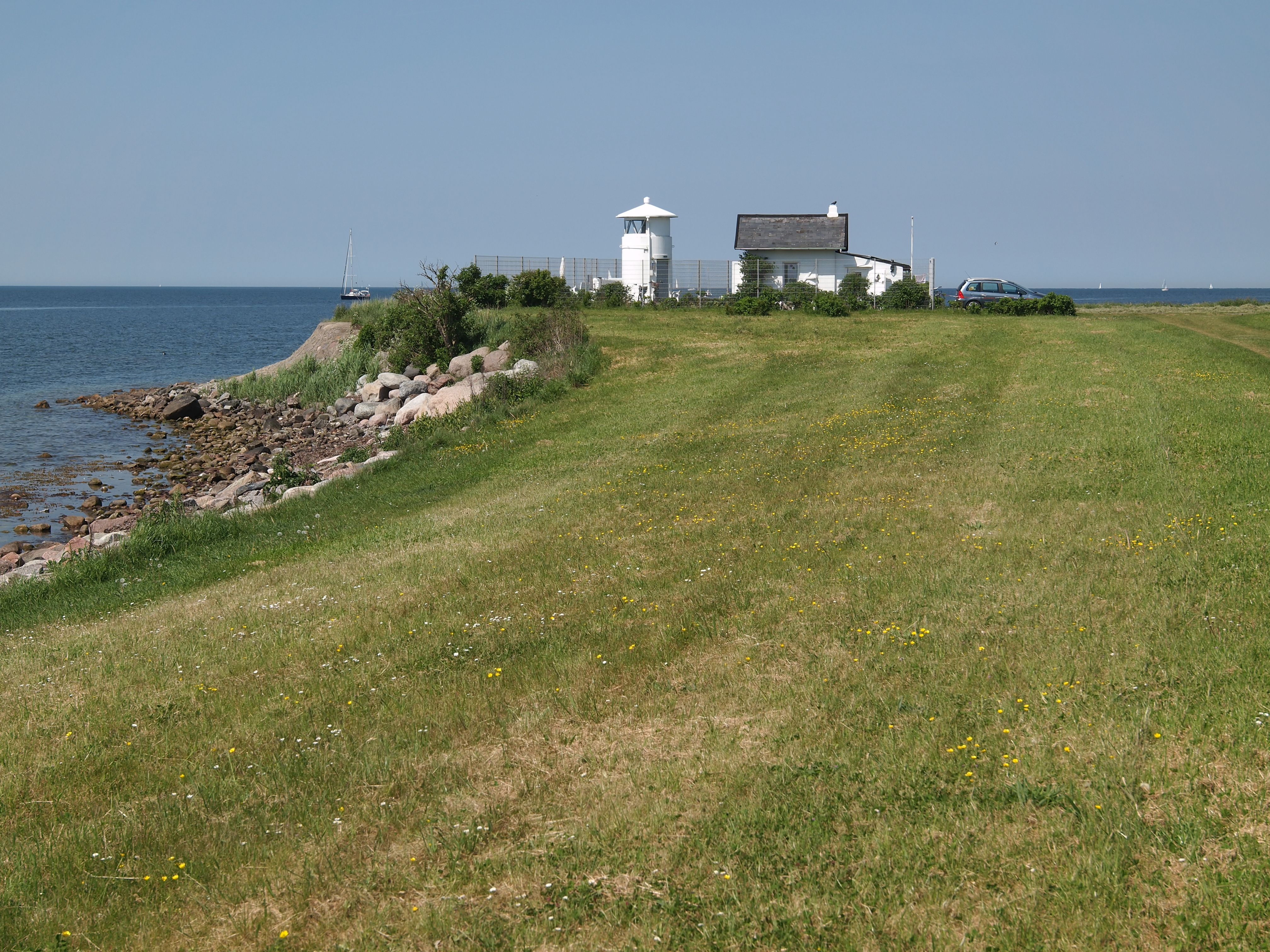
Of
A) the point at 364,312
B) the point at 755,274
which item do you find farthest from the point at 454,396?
the point at 755,274

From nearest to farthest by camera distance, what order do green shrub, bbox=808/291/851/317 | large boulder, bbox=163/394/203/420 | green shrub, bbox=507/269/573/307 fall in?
1. large boulder, bbox=163/394/203/420
2. green shrub, bbox=808/291/851/317
3. green shrub, bbox=507/269/573/307

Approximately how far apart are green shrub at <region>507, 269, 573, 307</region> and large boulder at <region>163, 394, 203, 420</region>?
40.8 feet

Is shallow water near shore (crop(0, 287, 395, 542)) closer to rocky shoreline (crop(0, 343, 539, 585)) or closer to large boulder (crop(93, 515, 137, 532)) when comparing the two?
rocky shoreline (crop(0, 343, 539, 585))

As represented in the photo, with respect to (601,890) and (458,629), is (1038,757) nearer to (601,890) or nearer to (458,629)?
(601,890)

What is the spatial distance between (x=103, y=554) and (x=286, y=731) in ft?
27.4

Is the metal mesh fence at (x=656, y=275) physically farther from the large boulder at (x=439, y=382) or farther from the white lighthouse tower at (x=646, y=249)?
the large boulder at (x=439, y=382)

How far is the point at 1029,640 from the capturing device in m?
8.31

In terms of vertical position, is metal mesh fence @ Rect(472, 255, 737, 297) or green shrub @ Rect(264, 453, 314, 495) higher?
metal mesh fence @ Rect(472, 255, 737, 297)

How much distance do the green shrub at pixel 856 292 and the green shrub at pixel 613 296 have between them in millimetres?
9441

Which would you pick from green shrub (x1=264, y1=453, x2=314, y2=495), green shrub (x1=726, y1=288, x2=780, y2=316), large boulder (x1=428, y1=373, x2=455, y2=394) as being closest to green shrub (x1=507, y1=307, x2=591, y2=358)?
large boulder (x1=428, y1=373, x2=455, y2=394)

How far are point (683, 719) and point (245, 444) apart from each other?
88.3ft

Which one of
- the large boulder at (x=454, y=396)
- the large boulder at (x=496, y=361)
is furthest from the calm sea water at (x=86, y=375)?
the large boulder at (x=496, y=361)

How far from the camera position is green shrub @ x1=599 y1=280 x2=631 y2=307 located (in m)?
43.6

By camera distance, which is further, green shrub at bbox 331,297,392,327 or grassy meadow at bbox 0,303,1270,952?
green shrub at bbox 331,297,392,327
